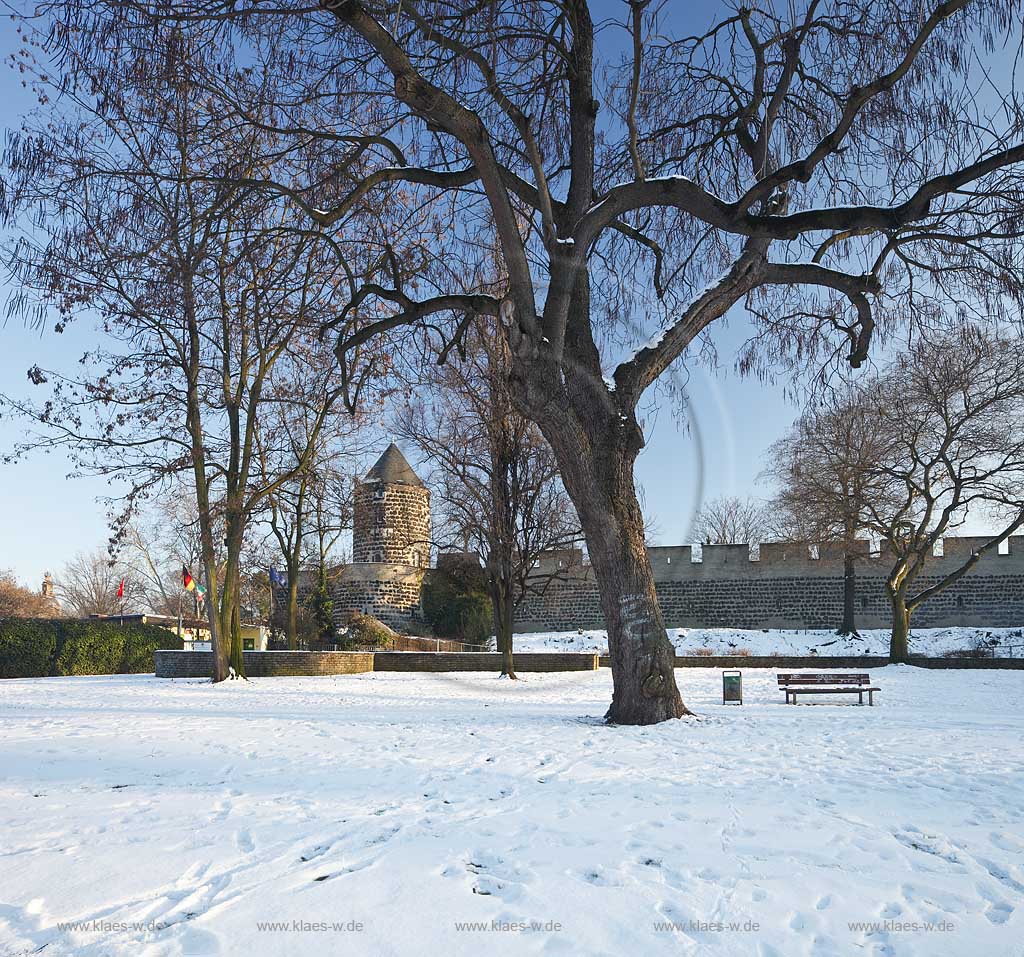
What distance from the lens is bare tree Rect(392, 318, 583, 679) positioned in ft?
54.4

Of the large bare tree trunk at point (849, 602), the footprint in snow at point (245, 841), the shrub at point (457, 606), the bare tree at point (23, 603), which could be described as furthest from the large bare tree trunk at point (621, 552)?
the bare tree at point (23, 603)

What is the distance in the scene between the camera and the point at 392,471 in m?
30.3

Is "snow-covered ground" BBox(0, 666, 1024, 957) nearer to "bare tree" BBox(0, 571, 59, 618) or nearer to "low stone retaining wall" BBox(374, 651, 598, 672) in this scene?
"low stone retaining wall" BBox(374, 651, 598, 672)

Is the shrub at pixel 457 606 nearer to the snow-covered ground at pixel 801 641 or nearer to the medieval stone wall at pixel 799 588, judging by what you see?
the snow-covered ground at pixel 801 641

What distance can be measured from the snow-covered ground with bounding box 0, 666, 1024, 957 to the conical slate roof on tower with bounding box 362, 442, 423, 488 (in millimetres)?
22804

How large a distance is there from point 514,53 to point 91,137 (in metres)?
3.57

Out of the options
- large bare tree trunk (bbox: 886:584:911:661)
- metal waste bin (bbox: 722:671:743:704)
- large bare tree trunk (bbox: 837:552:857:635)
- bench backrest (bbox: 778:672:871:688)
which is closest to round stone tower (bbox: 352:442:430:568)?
large bare tree trunk (bbox: 837:552:857:635)

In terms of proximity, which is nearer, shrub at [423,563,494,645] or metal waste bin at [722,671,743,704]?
metal waste bin at [722,671,743,704]

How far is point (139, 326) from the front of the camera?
43.2 ft

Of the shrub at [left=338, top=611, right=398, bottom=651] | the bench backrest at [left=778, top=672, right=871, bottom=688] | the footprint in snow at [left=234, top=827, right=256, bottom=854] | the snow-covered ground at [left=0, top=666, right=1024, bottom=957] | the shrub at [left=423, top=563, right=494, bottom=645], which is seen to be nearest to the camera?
the snow-covered ground at [left=0, top=666, right=1024, bottom=957]

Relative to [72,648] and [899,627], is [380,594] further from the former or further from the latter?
[899,627]

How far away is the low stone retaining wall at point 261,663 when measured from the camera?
1750cm

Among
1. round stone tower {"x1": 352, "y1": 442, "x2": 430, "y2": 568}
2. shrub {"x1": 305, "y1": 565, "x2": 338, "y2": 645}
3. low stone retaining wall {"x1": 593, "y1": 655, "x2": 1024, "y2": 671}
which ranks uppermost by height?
round stone tower {"x1": 352, "y1": 442, "x2": 430, "y2": 568}

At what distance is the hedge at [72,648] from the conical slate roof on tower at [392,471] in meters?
10.1
